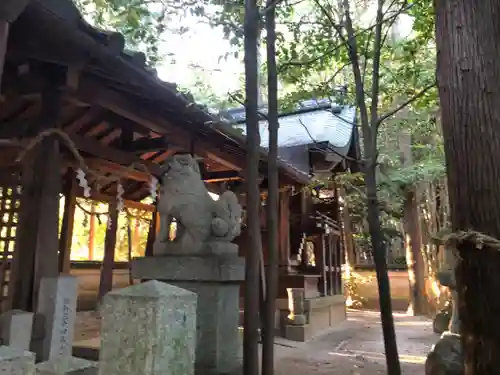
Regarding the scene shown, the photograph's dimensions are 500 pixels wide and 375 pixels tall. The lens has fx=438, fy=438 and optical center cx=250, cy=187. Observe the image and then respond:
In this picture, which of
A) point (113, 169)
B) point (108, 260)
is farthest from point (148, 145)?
point (108, 260)

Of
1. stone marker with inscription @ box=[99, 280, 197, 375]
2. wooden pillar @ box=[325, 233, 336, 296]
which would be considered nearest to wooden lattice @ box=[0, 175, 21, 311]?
stone marker with inscription @ box=[99, 280, 197, 375]

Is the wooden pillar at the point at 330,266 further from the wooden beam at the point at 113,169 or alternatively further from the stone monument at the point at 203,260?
the stone monument at the point at 203,260

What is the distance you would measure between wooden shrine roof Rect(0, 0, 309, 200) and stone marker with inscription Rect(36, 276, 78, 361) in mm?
1687

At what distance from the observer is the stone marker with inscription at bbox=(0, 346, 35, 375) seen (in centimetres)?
196

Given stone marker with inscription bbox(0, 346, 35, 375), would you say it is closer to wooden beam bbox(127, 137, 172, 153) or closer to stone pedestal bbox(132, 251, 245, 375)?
stone pedestal bbox(132, 251, 245, 375)

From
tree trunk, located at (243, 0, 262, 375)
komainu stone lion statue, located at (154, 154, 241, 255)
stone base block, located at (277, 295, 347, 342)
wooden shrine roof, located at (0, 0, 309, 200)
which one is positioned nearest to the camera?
wooden shrine roof, located at (0, 0, 309, 200)

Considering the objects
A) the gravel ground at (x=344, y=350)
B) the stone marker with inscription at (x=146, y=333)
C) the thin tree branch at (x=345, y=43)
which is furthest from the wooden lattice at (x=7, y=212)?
the stone marker with inscription at (x=146, y=333)

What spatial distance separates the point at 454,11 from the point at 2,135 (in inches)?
195

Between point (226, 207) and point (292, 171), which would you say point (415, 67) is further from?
point (292, 171)

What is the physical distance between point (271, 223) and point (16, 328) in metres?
2.59

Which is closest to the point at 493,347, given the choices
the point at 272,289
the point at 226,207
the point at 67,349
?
the point at 272,289

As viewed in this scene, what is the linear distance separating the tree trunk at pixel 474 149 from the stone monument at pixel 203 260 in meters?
2.94

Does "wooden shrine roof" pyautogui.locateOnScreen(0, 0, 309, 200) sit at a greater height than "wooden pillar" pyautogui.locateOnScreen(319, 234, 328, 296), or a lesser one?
greater

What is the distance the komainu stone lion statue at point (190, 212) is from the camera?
16.3 feet
